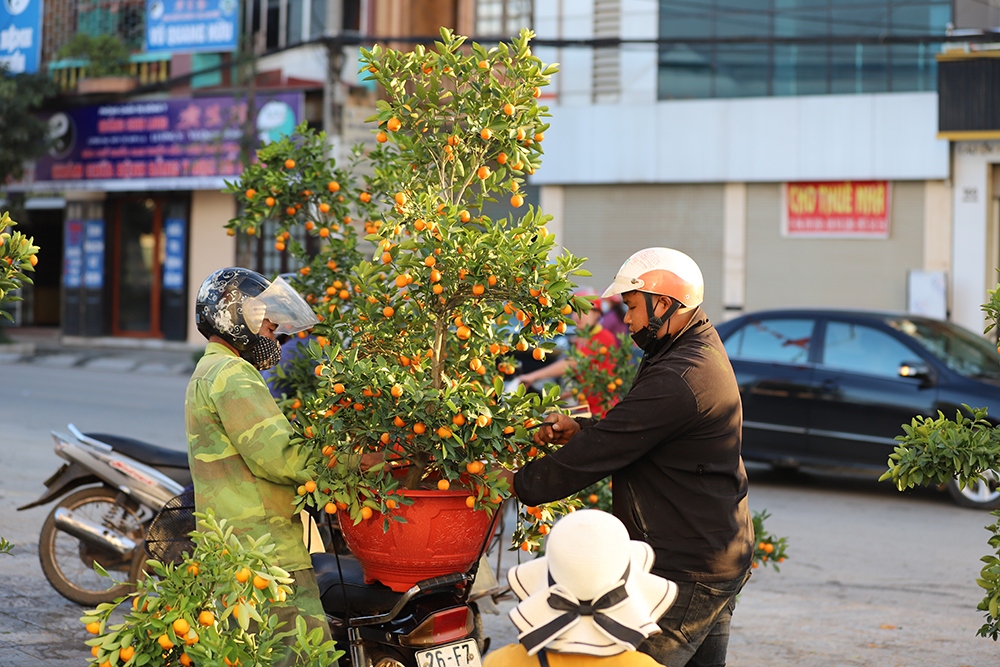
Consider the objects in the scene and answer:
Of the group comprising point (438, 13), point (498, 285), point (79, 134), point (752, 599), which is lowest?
point (752, 599)

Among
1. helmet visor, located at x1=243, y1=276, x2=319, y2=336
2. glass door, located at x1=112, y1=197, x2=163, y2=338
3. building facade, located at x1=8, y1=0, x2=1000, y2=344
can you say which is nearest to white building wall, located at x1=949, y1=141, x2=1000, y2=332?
building facade, located at x1=8, y1=0, x2=1000, y2=344

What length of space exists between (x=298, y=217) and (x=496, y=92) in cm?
173

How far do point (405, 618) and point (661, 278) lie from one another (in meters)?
1.47

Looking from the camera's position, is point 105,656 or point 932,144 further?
point 932,144

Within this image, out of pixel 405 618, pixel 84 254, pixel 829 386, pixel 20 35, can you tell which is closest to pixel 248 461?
pixel 405 618

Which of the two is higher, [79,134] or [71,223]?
[79,134]

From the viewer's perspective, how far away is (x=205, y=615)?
283 centimetres

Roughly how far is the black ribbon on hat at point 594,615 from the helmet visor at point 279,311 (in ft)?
4.69

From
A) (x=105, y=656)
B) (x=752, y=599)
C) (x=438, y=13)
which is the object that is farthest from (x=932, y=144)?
(x=105, y=656)

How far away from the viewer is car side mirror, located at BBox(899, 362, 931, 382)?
31.8ft

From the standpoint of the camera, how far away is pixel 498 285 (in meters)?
3.49

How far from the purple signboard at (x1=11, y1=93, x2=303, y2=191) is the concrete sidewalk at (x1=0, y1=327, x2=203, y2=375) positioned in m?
3.25

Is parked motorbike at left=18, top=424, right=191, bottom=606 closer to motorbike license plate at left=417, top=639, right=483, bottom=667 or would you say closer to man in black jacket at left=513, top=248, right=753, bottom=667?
motorbike license plate at left=417, top=639, right=483, bottom=667

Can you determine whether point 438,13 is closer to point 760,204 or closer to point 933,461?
point 760,204
